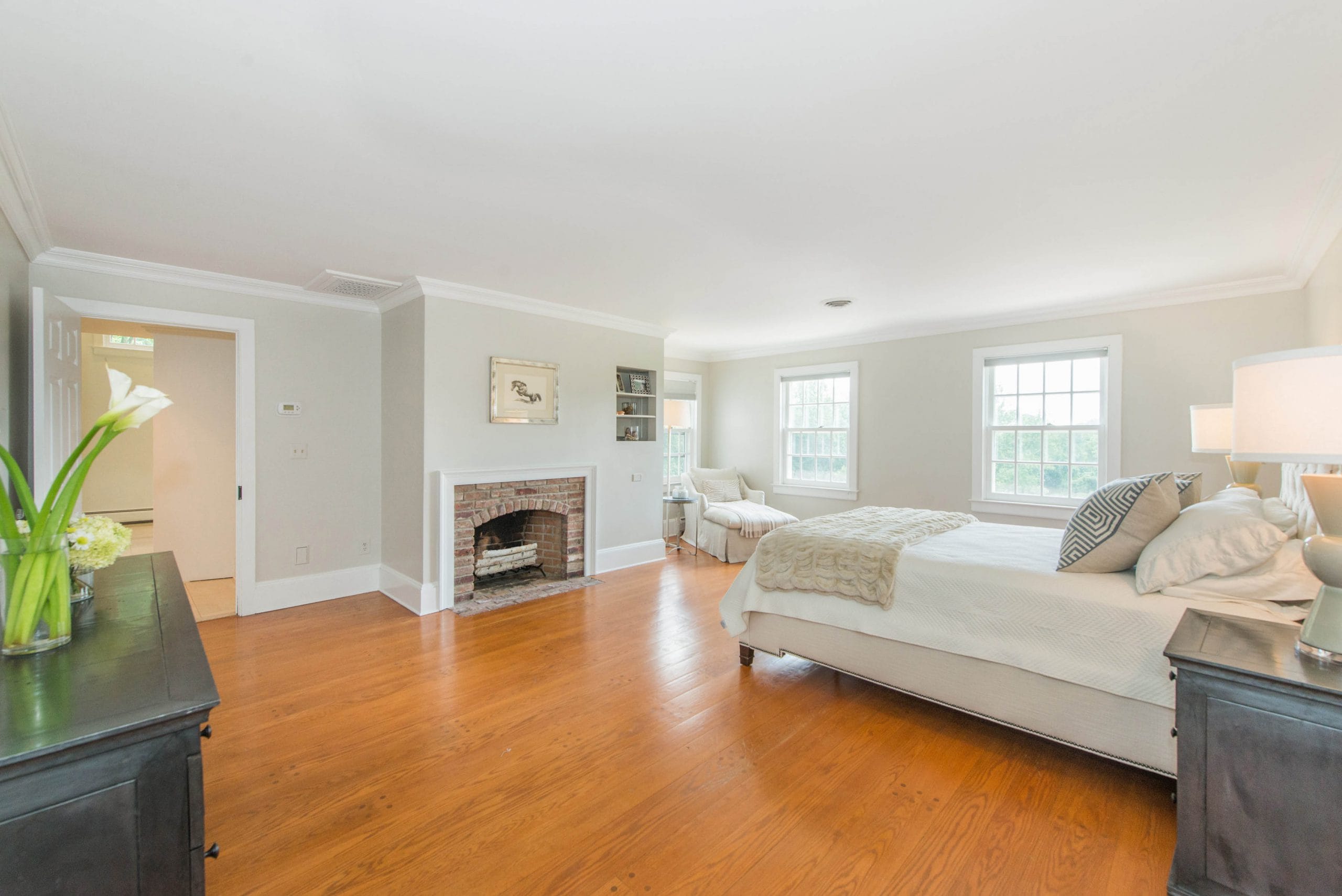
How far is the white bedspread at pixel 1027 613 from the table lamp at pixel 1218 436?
0.94 m

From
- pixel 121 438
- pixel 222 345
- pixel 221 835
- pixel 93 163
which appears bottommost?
pixel 221 835

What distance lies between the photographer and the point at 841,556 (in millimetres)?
2854

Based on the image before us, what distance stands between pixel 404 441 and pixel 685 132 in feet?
10.7

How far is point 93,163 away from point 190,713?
2465 millimetres

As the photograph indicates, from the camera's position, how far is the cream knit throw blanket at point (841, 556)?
2707 millimetres

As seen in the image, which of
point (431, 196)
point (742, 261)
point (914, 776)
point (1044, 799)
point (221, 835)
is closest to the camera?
point (221, 835)

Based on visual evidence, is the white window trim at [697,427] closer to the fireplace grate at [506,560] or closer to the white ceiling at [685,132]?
the fireplace grate at [506,560]

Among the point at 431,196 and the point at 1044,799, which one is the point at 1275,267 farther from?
the point at 431,196

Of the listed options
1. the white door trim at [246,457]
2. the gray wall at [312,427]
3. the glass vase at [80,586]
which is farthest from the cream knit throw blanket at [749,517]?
the glass vase at [80,586]

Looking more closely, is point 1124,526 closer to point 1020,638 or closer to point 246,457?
point 1020,638

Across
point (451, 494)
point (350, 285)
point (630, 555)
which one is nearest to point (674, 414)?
point (630, 555)

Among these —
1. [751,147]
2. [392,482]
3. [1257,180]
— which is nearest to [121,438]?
[392,482]

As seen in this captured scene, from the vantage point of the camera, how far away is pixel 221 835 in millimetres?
1864

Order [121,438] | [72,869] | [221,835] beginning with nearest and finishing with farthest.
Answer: [72,869] < [221,835] < [121,438]
